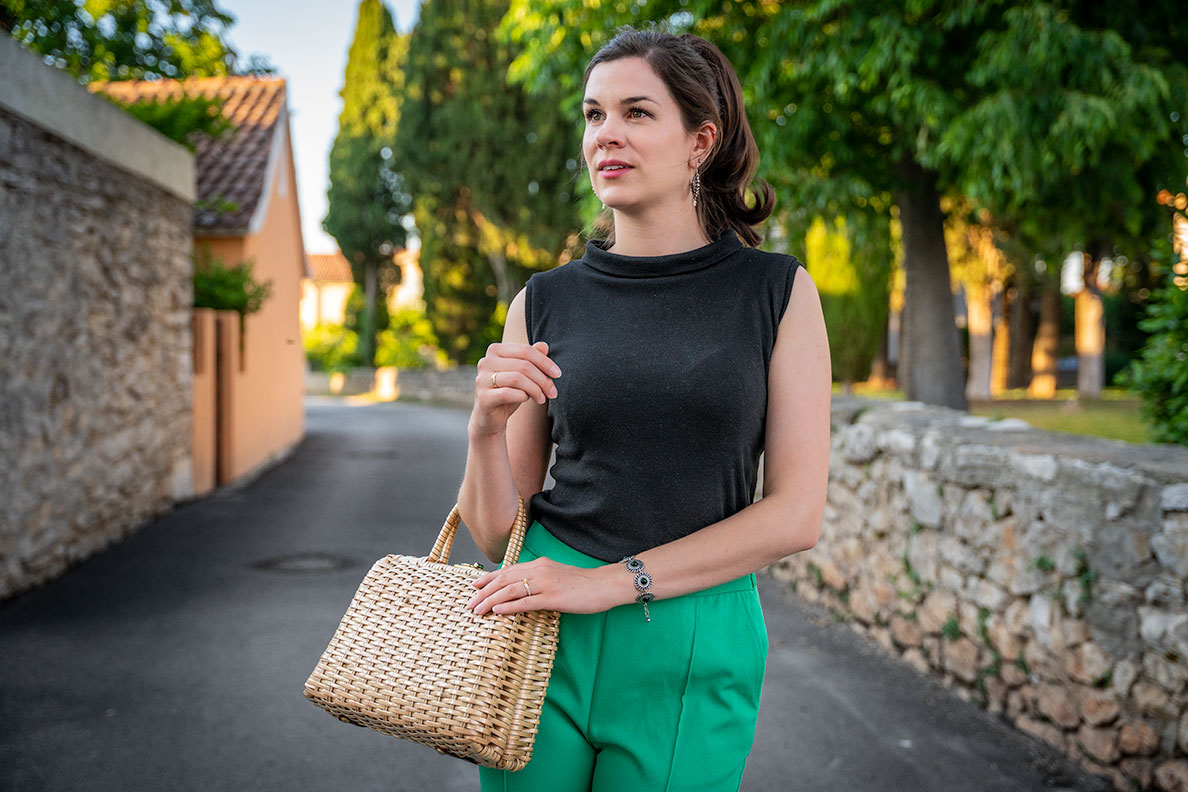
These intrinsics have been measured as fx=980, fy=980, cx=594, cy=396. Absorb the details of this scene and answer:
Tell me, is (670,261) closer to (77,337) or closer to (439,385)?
(77,337)

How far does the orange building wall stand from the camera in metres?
13.4

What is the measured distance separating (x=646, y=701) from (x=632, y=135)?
959mm

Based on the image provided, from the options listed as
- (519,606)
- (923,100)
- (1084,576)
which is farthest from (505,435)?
(923,100)

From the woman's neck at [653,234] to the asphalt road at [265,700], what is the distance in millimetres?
919

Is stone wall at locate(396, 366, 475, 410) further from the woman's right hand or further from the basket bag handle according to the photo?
the woman's right hand

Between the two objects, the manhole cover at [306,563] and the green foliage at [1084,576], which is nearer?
the green foliage at [1084,576]

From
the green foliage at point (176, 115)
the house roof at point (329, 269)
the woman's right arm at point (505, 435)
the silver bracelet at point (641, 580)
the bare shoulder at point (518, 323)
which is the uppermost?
the house roof at point (329, 269)

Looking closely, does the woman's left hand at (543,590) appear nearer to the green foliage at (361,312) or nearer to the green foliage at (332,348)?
the green foliage at (361,312)

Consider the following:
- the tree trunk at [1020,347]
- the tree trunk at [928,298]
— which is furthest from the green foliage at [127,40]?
the tree trunk at [1020,347]

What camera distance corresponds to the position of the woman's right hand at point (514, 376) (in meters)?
1.52

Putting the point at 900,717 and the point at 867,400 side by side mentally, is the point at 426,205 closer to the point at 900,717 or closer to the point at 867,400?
the point at 867,400

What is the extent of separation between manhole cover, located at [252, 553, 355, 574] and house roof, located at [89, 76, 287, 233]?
6.41m

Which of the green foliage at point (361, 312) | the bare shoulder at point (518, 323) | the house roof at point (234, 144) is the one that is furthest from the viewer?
the green foliage at point (361, 312)

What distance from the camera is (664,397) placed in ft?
5.32
